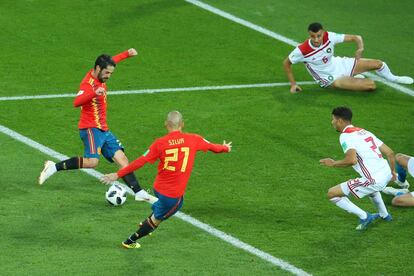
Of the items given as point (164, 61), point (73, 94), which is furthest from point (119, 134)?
point (164, 61)

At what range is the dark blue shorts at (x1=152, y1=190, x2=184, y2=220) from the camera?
1405cm

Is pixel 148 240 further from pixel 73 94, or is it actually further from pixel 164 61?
pixel 164 61

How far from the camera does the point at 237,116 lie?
64.2 feet

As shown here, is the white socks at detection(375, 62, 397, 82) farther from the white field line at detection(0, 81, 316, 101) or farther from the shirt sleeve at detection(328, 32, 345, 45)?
the white field line at detection(0, 81, 316, 101)

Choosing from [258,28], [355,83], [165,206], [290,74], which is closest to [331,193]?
[165,206]

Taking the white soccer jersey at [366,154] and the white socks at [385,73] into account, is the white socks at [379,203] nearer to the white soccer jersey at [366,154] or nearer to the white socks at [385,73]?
the white soccer jersey at [366,154]

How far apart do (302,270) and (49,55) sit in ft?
32.6

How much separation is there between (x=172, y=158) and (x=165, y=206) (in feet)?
2.22

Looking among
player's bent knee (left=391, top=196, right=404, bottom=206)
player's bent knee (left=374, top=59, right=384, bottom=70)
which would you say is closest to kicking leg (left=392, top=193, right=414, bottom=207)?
player's bent knee (left=391, top=196, right=404, bottom=206)

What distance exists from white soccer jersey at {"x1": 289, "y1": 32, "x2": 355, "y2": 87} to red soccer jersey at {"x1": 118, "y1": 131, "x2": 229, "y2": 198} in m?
6.82

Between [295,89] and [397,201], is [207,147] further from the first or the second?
[295,89]

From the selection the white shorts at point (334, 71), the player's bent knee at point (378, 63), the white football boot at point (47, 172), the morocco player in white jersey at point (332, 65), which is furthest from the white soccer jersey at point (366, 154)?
the player's bent knee at point (378, 63)

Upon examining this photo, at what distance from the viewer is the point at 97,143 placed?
53.4 feet

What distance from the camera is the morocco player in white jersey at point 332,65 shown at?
808 inches
